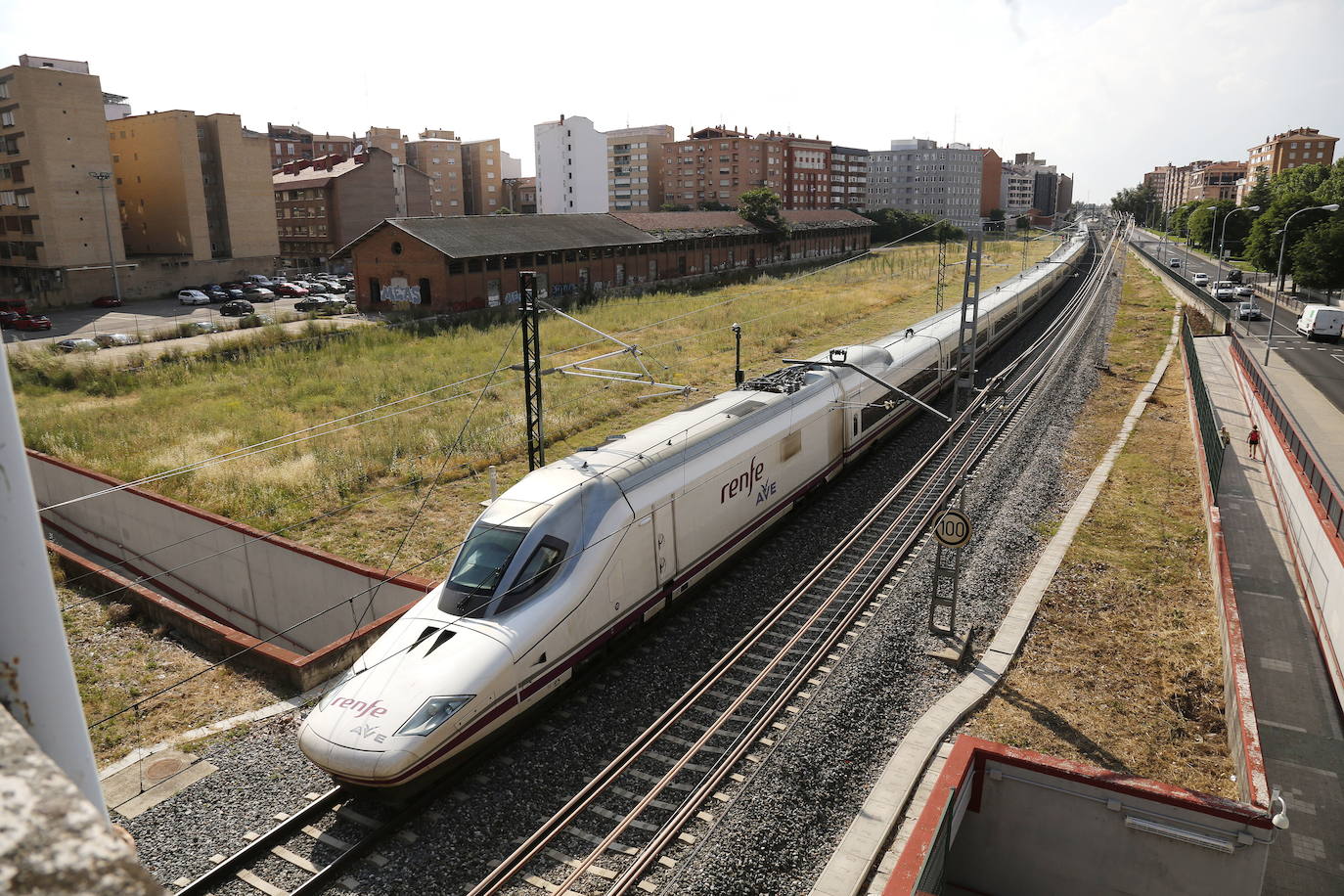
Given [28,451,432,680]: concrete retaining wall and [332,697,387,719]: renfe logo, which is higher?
[332,697,387,719]: renfe logo

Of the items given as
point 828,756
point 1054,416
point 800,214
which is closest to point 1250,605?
point 1054,416

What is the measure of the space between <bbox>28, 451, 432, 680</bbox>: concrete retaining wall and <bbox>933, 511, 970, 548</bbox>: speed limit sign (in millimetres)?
9296

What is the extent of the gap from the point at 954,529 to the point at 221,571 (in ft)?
55.9

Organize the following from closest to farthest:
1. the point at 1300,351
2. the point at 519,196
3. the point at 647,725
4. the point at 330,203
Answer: the point at 647,725 → the point at 1300,351 → the point at 330,203 → the point at 519,196

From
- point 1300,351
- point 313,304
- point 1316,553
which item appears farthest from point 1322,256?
point 313,304

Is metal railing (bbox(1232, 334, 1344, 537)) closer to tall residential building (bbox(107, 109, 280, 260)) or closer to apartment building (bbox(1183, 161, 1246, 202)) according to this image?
tall residential building (bbox(107, 109, 280, 260))

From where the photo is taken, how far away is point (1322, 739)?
591 inches

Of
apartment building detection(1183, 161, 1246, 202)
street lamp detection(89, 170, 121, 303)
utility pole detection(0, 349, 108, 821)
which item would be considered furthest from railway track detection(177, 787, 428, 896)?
apartment building detection(1183, 161, 1246, 202)

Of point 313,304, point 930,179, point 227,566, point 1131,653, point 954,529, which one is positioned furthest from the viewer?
point 930,179

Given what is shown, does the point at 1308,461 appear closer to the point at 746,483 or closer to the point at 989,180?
the point at 746,483

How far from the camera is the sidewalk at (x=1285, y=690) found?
1230cm

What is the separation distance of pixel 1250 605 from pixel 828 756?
1394 cm

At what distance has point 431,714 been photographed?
10.7 m

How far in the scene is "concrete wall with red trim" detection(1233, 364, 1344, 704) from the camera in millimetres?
16250
